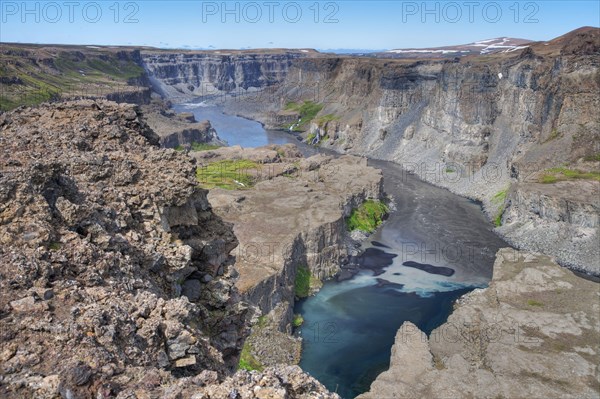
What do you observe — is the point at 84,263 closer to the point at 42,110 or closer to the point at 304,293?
the point at 42,110

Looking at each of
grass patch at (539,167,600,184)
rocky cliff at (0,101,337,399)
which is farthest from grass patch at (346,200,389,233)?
rocky cliff at (0,101,337,399)

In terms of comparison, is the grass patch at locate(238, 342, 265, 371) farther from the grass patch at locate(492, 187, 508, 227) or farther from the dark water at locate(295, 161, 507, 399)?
the grass patch at locate(492, 187, 508, 227)

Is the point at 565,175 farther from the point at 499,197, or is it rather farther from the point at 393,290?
the point at 393,290

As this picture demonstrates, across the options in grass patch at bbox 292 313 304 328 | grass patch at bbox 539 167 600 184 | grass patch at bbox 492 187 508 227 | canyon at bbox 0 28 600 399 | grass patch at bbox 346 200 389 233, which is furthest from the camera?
grass patch at bbox 492 187 508 227

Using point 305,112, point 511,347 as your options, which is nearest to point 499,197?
point 511,347

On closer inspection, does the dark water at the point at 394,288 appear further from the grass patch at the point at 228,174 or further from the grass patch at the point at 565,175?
the grass patch at the point at 228,174
